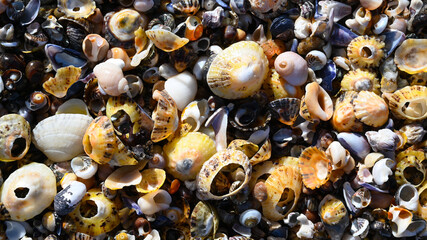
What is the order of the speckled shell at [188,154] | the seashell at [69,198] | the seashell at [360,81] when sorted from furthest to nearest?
1. the seashell at [360,81]
2. the speckled shell at [188,154]
3. the seashell at [69,198]

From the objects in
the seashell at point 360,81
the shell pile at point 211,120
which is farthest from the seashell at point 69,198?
the seashell at point 360,81

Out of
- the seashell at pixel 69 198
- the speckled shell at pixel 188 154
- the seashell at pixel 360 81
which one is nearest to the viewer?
the seashell at pixel 69 198

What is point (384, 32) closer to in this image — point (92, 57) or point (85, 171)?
point (92, 57)

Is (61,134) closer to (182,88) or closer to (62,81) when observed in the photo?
(62,81)

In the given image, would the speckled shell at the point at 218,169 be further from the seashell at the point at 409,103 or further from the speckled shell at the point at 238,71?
the seashell at the point at 409,103

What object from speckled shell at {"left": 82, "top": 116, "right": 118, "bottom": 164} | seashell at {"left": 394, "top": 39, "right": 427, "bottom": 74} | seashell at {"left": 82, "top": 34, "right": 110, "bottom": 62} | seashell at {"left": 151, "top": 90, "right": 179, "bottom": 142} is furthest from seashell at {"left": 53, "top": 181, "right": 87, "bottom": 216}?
seashell at {"left": 394, "top": 39, "right": 427, "bottom": 74}

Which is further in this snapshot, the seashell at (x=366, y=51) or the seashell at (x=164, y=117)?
the seashell at (x=366, y=51)

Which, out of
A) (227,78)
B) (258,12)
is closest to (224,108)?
(227,78)

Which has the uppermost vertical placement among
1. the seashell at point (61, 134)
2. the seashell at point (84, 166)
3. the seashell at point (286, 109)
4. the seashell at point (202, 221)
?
the seashell at point (286, 109)
